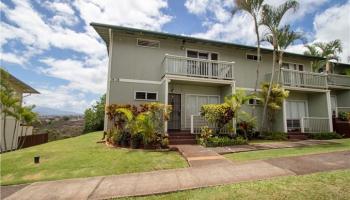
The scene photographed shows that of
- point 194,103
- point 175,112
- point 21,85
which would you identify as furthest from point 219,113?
point 21,85

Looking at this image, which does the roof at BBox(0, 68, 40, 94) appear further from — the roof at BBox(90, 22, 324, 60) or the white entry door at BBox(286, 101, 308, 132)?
the white entry door at BBox(286, 101, 308, 132)

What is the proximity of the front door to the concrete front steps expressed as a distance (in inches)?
73.3

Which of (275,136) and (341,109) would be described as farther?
(341,109)

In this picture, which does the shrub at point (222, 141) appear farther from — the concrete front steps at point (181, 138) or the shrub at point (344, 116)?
the shrub at point (344, 116)

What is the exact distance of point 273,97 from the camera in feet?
49.7

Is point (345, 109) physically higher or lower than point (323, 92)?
lower

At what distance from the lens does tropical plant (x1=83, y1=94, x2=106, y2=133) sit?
2302cm

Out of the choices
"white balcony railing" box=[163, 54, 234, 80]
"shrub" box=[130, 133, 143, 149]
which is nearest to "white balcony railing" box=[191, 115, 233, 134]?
"white balcony railing" box=[163, 54, 234, 80]

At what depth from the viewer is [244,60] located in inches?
663

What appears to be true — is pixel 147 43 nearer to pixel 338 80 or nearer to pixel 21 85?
pixel 21 85

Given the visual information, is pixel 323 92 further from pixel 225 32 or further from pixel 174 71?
pixel 174 71

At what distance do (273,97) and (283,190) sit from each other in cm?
1134

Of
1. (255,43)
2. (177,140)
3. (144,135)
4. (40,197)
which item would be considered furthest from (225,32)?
(40,197)

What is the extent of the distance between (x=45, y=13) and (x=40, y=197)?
9.24m
